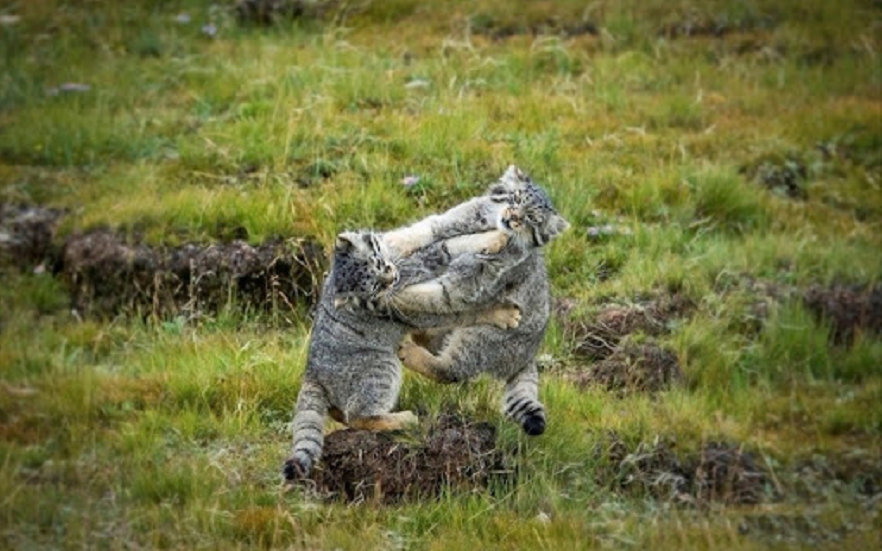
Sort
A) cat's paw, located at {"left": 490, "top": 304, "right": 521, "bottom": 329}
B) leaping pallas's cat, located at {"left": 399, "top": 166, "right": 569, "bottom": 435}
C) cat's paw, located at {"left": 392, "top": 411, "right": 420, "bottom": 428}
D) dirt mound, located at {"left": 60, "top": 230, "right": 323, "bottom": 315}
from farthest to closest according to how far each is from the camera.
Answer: dirt mound, located at {"left": 60, "top": 230, "right": 323, "bottom": 315}, cat's paw, located at {"left": 490, "top": 304, "right": 521, "bottom": 329}, leaping pallas's cat, located at {"left": 399, "top": 166, "right": 569, "bottom": 435}, cat's paw, located at {"left": 392, "top": 411, "right": 420, "bottom": 428}

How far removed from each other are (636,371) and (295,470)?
10.6 ft

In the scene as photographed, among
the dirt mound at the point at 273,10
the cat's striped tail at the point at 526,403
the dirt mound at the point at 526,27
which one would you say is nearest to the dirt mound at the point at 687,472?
the cat's striped tail at the point at 526,403

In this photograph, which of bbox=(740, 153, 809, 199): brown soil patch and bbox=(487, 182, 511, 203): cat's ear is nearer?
bbox=(487, 182, 511, 203): cat's ear

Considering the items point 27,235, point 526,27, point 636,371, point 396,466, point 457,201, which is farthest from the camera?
point 526,27

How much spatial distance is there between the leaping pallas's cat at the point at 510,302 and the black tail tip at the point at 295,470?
110 centimetres

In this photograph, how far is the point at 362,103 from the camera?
48.1 ft

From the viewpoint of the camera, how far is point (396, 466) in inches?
368

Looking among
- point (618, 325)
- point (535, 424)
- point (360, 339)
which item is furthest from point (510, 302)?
point (618, 325)

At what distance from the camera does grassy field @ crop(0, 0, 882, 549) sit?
9.28 m

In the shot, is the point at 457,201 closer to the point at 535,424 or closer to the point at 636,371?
the point at 636,371

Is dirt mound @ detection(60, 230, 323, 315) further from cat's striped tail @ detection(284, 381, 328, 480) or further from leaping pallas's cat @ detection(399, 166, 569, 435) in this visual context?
cat's striped tail @ detection(284, 381, 328, 480)

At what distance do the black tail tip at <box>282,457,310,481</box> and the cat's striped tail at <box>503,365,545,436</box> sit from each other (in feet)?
4.66

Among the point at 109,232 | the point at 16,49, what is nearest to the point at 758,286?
the point at 109,232

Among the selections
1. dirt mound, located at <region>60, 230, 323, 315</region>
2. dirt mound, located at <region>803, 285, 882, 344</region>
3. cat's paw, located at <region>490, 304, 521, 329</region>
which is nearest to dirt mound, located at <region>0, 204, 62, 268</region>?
dirt mound, located at <region>60, 230, 323, 315</region>
